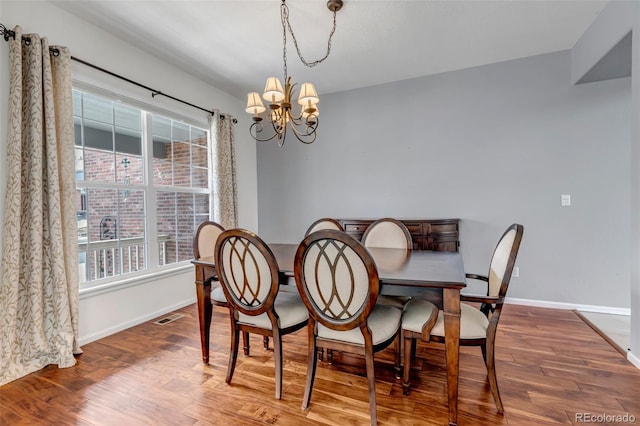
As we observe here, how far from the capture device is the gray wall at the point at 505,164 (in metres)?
2.96

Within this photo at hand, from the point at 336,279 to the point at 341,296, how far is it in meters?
0.09

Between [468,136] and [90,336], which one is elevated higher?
[468,136]

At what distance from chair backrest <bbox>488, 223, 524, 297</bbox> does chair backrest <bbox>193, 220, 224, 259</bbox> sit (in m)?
1.86

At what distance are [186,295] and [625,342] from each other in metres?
4.05

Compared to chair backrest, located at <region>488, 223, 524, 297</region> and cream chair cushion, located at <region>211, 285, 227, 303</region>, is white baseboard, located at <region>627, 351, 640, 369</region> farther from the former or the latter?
cream chair cushion, located at <region>211, 285, 227, 303</region>

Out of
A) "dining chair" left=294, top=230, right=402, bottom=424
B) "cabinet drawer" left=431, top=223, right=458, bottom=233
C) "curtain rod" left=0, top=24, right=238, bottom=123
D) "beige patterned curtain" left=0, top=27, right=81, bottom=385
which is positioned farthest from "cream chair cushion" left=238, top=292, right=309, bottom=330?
"curtain rod" left=0, top=24, right=238, bottom=123

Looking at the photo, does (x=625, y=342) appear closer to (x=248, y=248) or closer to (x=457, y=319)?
(x=457, y=319)

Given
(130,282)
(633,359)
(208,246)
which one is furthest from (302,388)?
(633,359)

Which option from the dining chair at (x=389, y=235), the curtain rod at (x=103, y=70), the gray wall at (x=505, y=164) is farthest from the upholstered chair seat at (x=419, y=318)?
the curtain rod at (x=103, y=70)

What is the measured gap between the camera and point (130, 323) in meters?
2.76

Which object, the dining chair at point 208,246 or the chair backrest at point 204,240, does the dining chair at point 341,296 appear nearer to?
the dining chair at point 208,246

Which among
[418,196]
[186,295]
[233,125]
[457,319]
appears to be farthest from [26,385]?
[418,196]

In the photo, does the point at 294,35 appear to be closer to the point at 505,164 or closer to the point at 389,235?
the point at 389,235

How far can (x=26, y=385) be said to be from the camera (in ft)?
6.08
